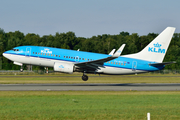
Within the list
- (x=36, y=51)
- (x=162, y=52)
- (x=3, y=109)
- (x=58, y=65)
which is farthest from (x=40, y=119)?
(x=162, y=52)

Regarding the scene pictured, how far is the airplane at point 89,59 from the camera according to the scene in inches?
1485

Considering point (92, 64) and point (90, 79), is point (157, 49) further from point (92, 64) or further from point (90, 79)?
point (90, 79)

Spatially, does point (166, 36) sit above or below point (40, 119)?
above

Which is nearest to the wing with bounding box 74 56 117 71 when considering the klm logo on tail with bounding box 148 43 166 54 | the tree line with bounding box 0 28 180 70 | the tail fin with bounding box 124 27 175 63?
the tail fin with bounding box 124 27 175 63

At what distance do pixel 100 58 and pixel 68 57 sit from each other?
484 centimetres

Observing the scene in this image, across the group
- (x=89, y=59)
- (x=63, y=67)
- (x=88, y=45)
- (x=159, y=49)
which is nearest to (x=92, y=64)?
(x=89, y=59)

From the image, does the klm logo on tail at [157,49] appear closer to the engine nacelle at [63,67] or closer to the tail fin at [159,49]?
the tail fin at [159,49]

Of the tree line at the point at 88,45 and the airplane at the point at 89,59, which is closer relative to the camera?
the airplane at the point at 89,59

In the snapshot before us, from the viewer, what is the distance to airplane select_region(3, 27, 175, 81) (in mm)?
37719

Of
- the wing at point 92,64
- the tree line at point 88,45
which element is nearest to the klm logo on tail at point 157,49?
the wing at point 92,64

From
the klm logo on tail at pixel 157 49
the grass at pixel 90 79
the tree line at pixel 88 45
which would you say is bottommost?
the grass at pixel 90 79

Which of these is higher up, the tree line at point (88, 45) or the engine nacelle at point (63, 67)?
the tree line at point (88, 45)

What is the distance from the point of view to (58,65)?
36.3 m

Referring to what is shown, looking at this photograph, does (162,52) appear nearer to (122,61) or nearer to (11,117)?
(122,61)
